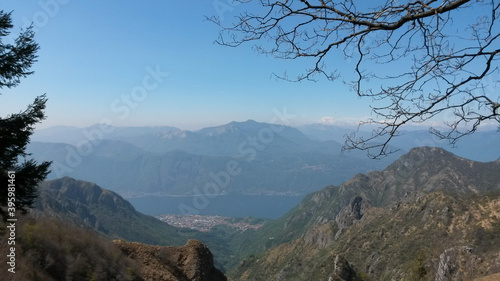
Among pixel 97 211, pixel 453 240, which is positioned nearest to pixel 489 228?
pixel 453 240

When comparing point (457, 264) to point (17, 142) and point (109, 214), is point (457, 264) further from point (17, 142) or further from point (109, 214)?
point (109, 214)

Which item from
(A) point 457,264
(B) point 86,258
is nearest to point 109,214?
(A) point 457,264

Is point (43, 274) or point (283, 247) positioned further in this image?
point (283, 247)

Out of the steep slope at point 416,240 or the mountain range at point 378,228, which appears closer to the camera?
the steep slope at point 416,240

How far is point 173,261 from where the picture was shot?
11719 millimetres

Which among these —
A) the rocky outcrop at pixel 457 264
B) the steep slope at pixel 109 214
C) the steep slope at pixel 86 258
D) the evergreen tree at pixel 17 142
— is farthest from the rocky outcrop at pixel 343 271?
the steep slope at pixel 109 214

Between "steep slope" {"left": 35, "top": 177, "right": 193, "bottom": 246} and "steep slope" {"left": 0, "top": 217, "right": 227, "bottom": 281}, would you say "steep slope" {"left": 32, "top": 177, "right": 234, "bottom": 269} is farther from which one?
"steep slope" {"left": 0, "top": 217, "right": 227, "bottom": 281}

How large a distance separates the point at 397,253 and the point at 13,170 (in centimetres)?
4896

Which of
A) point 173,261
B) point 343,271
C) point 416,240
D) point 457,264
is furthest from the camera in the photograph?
point 416,240

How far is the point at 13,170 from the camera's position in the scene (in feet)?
28.4

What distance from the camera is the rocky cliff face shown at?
10574 millimetres

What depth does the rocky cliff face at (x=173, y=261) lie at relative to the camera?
10.6m

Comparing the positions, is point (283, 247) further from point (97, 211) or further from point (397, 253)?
point (97, 211)

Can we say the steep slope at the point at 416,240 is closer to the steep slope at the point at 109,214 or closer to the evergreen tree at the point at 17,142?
the evergreen tree at the point at 17,142
